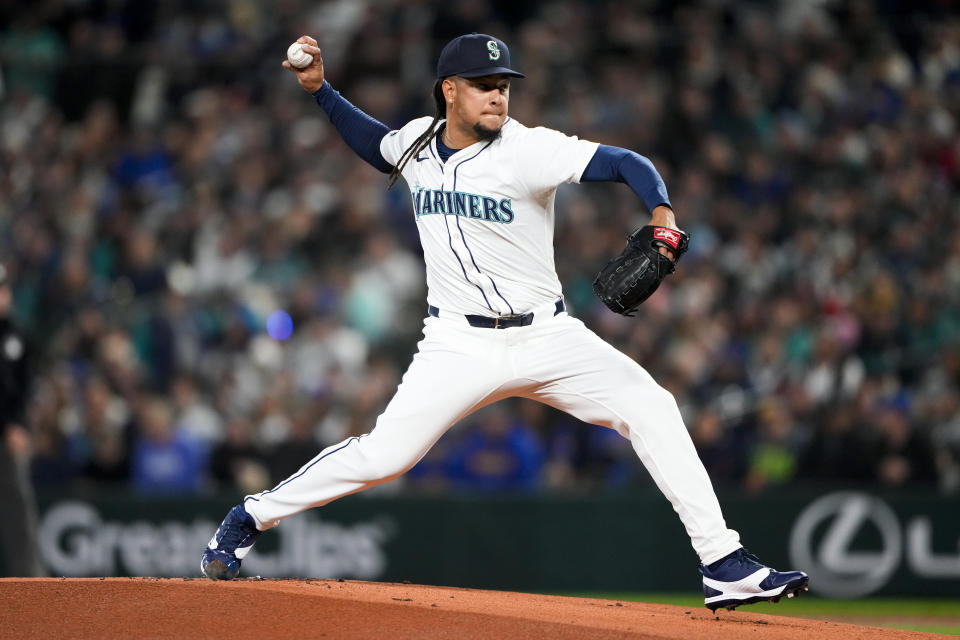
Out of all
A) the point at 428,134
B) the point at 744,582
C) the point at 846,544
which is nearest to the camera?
the point at 744,582

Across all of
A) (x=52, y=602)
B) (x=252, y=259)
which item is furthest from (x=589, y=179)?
(x=252, y=259)

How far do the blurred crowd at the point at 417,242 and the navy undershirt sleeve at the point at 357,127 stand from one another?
4923mm

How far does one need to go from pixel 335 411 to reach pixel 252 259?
1873 mm

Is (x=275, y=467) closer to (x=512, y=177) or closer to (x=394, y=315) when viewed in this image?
(x=394, y=315)

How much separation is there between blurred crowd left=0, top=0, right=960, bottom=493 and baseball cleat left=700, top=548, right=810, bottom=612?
17.5ft

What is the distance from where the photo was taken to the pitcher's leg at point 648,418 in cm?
493

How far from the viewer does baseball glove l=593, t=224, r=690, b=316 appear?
462 cm

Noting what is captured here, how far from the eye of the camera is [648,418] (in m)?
4.96

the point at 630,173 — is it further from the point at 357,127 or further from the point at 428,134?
the point at 357,127

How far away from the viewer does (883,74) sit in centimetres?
1279

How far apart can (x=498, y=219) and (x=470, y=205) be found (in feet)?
0.40

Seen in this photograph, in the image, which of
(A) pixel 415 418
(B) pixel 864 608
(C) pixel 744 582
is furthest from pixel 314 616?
(B) pixel 864 608

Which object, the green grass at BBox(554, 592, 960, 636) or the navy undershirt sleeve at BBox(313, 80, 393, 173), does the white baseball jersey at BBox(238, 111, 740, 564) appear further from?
the green grass at BBox(554, 592, 960, 636)

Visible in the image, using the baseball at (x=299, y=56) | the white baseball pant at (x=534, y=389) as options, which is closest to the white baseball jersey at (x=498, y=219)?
the white baseball pant at (x=534, y=389)
